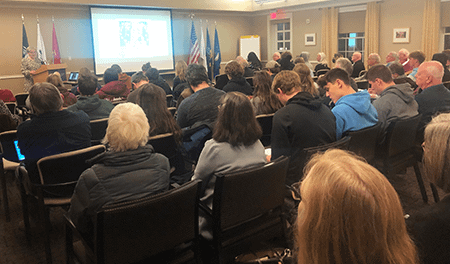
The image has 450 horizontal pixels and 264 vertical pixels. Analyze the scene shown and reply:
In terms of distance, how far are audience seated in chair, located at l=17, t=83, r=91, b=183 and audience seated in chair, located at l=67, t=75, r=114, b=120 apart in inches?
42.5

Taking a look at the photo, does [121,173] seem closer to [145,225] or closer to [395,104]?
[145,225]

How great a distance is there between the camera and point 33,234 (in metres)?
3.15

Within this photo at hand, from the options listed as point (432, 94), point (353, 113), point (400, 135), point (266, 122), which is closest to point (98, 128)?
point (266, 122)

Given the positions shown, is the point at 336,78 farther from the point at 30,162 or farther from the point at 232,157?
the point at 30,162

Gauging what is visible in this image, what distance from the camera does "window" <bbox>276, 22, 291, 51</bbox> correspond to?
13.2 metres

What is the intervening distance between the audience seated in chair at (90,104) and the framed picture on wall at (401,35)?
29.7ft

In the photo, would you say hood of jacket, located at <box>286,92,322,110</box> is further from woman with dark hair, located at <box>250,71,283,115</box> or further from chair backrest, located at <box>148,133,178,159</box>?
woman with dark hair, located at <box>250,71,283,115</box>

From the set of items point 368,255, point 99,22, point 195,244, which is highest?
point 99,22

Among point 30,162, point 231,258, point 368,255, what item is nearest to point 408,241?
point 368,255

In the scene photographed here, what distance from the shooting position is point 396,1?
1014cm

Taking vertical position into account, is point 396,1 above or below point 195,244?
above

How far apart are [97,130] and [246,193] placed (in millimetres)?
2313

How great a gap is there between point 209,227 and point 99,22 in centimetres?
957

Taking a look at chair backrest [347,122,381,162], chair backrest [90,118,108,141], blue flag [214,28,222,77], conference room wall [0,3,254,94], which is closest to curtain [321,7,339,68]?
blue flag [214,28,222,77]
